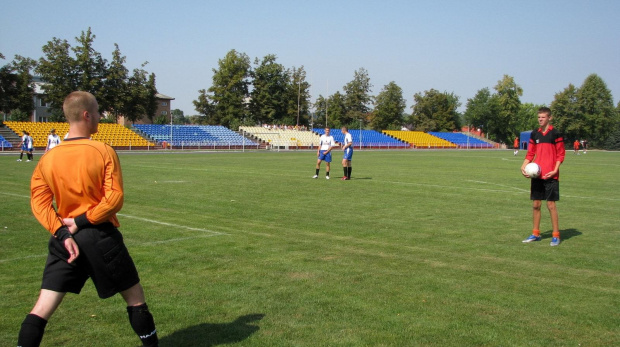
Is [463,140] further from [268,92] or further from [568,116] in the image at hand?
[268,92]

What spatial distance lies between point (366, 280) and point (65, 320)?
10.6ft

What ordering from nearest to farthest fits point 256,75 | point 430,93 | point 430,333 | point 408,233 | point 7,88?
point 430,333
point 408,233
point 7,88
point 256,75
point 430,93

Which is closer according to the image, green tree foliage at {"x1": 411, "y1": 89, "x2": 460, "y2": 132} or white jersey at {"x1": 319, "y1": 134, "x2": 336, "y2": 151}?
white jersey at {"x1": 319, "y1": 134, "x2": 336, "y2": 151}

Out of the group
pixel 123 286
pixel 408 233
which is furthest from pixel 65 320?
pixel 408 233

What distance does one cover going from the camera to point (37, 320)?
3635mm

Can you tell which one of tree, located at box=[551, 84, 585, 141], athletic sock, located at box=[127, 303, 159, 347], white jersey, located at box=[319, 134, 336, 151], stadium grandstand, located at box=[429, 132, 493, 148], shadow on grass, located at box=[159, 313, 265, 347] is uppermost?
tree, located at box=[551, 84, 585, 141]

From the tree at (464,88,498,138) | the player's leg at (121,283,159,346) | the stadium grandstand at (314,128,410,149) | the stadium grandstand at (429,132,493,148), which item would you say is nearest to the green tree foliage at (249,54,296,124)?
the stadium grandstand at (314,128,410,149)

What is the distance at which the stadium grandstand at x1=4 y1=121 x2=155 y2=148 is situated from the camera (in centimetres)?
5312

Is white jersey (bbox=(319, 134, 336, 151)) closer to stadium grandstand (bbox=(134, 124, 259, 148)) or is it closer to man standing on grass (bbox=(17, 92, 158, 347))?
man standing on grass (bbox=(17, 92, 158, 347))

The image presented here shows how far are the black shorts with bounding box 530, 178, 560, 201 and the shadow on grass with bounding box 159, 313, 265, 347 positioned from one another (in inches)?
227

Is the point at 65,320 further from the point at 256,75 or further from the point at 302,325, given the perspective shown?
the point at 256,75

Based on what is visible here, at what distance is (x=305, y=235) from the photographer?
9078 mm

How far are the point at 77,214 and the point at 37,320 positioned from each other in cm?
76

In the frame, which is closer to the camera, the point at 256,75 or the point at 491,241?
the point at 491,241
